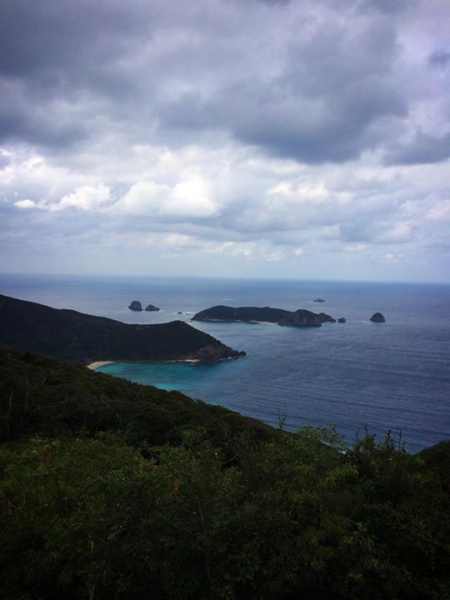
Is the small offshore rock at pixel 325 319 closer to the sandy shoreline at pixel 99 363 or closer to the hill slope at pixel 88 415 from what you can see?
the sandy shoreline at pixel 99 363

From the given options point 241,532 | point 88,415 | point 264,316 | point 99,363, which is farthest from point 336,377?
point 264,316

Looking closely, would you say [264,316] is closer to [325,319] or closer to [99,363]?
[325,319]

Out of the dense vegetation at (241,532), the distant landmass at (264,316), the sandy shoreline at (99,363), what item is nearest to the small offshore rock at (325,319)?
the distant landmass at (264,316)

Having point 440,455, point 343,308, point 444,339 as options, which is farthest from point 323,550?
point 343,308

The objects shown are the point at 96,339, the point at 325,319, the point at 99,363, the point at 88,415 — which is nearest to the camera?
the point at 88,415

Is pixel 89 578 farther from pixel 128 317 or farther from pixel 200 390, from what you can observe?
pixel 128 317

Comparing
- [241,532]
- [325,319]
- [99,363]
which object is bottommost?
[99,363]
